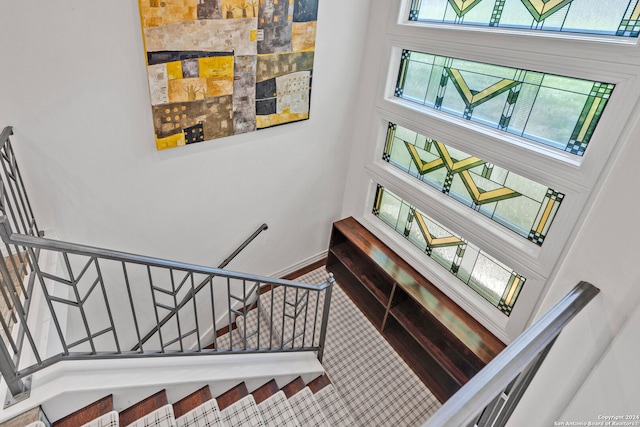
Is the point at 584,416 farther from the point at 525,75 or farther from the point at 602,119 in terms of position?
the point at 525,75

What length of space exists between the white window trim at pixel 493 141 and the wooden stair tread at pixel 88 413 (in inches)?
98.8

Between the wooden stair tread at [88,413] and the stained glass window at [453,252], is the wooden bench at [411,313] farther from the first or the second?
the wooden stair tread at [88,413]

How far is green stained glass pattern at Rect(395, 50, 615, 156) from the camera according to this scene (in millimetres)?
2055

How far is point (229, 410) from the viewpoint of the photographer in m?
2.05

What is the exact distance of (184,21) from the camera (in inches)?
85.6

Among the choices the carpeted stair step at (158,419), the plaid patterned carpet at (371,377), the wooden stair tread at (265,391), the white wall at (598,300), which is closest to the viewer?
the white wall at (598,300)

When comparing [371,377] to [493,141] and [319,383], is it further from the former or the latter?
[493,141]

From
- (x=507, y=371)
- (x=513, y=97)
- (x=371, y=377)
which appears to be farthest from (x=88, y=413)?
(x=513, y=97)

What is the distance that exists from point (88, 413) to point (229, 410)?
704 millimetres

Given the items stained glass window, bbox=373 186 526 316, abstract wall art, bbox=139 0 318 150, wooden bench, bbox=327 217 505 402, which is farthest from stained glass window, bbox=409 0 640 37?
wooden bench, bbox=327 217 505 402

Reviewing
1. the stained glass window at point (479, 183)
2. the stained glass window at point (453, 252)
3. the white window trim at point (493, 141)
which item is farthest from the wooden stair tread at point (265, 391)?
the stained glass window at point (479, 183)

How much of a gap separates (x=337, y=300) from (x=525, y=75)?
2.55 m

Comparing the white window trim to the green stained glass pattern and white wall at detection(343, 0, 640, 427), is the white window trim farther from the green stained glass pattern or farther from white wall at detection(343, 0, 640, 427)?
white wall at detection(343, 0, 640, 427)

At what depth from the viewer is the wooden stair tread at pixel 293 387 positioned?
2.49 meters
